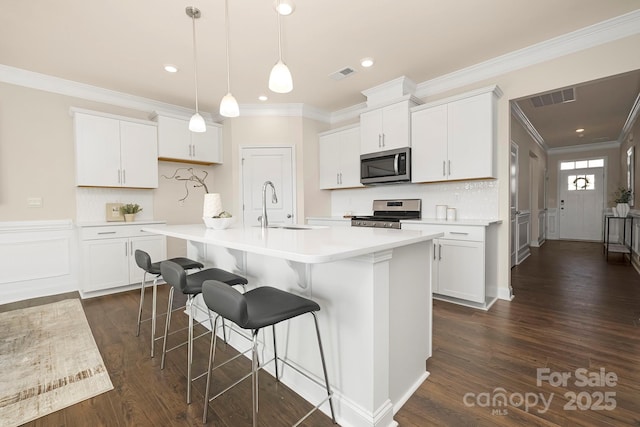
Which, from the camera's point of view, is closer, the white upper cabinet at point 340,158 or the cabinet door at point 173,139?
the cabinet door at point 173,139

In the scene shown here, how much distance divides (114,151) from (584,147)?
34.6 feet

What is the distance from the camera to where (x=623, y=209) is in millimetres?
5715

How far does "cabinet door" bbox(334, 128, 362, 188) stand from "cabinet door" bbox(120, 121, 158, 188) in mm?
2700

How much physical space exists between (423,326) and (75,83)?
15.7 feet

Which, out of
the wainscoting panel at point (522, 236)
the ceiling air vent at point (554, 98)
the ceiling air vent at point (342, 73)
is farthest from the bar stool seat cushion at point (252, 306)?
the wainscoting panel at point (522, 236)

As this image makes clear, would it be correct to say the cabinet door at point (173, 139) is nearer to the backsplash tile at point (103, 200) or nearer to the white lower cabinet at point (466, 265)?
the backsplash tile at point (103, 200)

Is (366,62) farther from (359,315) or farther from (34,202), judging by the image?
(34,202)

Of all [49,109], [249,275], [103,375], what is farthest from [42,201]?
[249,275]

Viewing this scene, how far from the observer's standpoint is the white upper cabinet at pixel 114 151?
144 inches

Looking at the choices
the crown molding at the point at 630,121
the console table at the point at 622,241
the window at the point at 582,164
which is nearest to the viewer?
the crown molding at the point at 630,121

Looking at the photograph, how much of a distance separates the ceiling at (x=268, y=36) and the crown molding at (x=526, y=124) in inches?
48.4

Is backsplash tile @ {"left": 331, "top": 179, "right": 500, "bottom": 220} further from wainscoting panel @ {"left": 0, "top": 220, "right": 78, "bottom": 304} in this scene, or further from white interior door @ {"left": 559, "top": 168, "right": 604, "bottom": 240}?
white interior door @ {"left": 559, "top": 168, "right": 604, "bottom": 240}

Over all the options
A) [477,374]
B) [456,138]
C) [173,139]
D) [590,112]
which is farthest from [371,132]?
[590,112]

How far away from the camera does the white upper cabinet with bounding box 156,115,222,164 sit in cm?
425
